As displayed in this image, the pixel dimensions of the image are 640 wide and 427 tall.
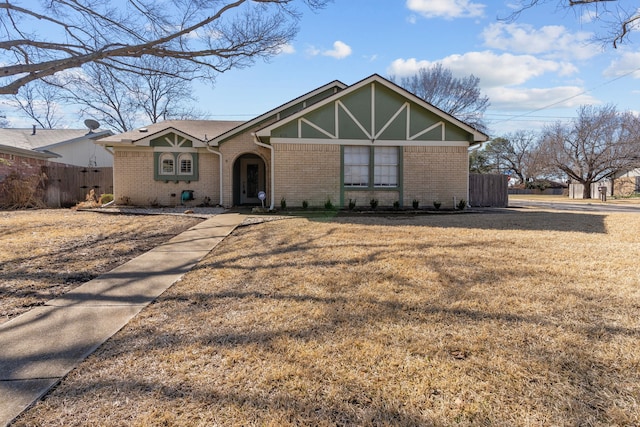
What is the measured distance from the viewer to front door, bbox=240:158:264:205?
57.9ft

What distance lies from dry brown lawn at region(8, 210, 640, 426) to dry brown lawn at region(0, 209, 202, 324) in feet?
5.39

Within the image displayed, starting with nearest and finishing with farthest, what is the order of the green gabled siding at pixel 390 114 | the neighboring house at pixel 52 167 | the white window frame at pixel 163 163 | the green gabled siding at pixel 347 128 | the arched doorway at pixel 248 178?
1. the green gabled siding at pixel 347 128
2. the green gabled siding at pixel 390 114
3. the white window frame at pixel 163 163
4. the neighboring house at pixel 52 167
5. the arched doorway at pixel 248 178

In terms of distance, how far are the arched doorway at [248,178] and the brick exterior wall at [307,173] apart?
13.8 feet

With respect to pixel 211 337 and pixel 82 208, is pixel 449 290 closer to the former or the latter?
pixel 211 337

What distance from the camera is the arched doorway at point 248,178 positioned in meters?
17.5

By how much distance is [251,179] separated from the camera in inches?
704

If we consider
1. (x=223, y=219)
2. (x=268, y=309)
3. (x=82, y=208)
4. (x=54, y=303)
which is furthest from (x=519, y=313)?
(x=82, y=208)

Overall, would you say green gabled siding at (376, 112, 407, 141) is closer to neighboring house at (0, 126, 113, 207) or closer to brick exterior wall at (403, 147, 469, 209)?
brick exterior wall at (403, 147, 469, 209)

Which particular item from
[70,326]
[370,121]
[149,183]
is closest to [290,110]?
[370,121]

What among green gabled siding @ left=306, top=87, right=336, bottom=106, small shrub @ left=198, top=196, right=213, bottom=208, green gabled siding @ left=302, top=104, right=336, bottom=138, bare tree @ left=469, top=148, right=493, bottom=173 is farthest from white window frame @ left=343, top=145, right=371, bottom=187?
bare tree @ left=469, top=148, right=493, bottom=173

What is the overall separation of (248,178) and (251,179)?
0.52 feet

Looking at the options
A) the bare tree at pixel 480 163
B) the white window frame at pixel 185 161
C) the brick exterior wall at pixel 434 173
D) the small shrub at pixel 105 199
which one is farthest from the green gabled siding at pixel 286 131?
the bare tree at pixel 480 163

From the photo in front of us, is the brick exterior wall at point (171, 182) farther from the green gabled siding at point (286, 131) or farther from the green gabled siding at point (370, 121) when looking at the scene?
the green gabled siding at point (370, 121)

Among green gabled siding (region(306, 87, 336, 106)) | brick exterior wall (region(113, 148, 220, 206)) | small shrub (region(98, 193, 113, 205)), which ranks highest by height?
green gabled siding (region(306, 87, 336, 106))
